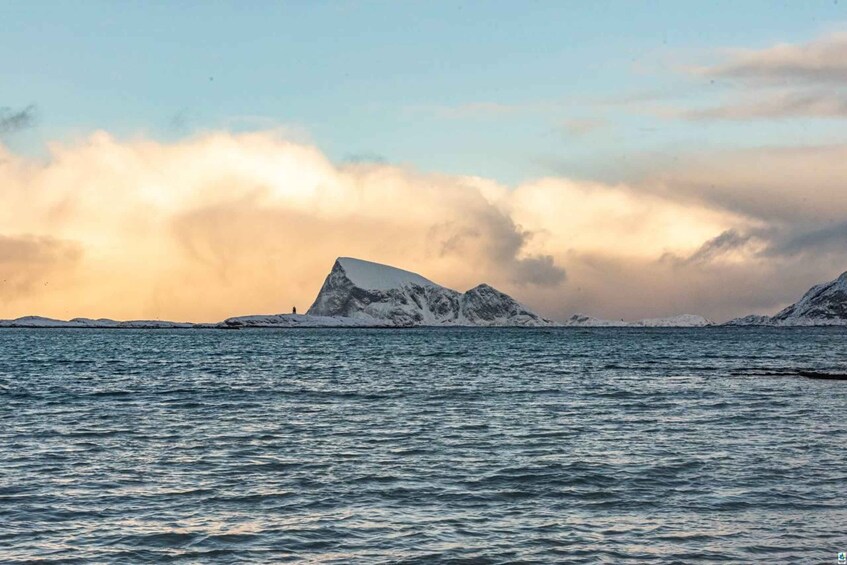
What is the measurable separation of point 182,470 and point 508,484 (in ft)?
32.7

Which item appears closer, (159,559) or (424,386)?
(159,559)

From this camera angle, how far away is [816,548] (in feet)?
63.1

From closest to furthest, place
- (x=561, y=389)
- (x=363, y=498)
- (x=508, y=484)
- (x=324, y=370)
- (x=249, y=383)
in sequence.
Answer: (x=363, y=498)
(x=508, y=484)
(x=561, y=389)
(x=249, y=383)
(x=324, y=370)

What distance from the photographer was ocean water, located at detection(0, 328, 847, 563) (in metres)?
19.7

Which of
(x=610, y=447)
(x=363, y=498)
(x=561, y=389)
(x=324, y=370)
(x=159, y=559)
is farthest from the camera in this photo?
(x=324, y=370)

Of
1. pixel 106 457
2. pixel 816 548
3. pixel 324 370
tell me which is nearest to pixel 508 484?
pixel 816 548

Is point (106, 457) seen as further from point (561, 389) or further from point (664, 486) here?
point (561, 389)

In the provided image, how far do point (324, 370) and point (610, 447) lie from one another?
56181 millimetres

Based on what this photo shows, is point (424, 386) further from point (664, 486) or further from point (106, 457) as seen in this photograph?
point (664, 486)

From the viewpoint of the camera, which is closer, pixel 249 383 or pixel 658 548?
pixel 658 548

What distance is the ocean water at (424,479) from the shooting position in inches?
774

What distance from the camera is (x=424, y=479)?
27031 mm

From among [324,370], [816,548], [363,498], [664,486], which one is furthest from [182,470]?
[324,370]

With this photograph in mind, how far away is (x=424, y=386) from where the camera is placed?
65938 mm
